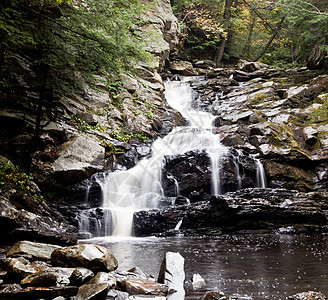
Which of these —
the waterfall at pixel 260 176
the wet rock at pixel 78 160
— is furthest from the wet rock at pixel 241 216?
the wet rock at pixel 78 160

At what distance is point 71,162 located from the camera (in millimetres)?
9773

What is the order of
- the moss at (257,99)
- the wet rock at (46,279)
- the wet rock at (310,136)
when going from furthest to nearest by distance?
the moss at (257,99), the wet rock at (310,136), the wet rock at (46,279)

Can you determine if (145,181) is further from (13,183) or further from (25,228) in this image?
(25,228)

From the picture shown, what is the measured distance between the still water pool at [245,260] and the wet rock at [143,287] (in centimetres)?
35

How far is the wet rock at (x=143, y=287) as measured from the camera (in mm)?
3211

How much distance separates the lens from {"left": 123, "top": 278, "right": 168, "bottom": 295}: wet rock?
321 cm

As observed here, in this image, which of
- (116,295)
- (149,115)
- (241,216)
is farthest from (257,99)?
(116,295)

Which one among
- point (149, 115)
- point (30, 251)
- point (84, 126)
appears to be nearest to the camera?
point (30, 251)

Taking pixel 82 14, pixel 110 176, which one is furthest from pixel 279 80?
pixel 82 14

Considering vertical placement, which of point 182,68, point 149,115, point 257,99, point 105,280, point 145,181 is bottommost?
point 105,280

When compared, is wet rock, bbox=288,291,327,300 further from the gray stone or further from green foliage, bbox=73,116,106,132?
green foliage, bbox=73,116,106,132

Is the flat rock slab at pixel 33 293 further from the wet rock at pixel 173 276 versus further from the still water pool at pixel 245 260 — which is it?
the still water pool at pixel 245 260

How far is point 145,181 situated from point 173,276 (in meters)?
7.29

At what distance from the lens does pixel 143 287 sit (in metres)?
3.28
